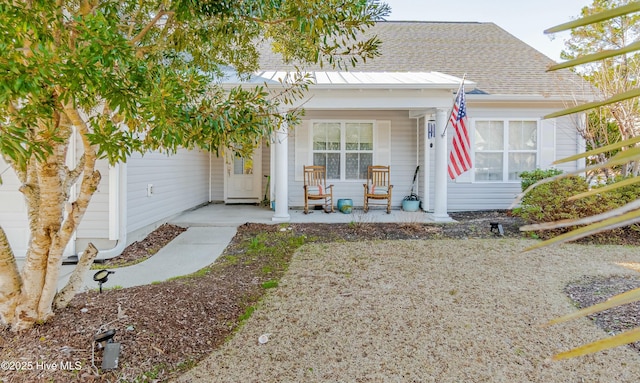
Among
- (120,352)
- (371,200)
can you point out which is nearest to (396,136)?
(371,200)

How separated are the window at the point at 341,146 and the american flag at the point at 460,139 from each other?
2.76 meters

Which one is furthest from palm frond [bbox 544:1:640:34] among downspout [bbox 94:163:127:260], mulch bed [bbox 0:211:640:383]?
downspout [bbox 94:163:127:260]

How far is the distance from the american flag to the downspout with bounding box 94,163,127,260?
509 centimetres

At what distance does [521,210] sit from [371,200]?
3.25 metres

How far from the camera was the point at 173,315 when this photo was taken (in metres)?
3.12

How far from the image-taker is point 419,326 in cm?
316

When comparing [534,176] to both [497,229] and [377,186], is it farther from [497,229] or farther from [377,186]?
[377,186]

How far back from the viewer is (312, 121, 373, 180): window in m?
8.98

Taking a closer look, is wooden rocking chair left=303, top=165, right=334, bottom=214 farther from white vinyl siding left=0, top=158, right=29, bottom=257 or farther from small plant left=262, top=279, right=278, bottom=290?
white vinyl siding left=0, top=158, right=29, bottom=257

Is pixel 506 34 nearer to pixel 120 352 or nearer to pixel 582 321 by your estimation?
pixel 582 321

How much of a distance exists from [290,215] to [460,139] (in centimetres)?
359

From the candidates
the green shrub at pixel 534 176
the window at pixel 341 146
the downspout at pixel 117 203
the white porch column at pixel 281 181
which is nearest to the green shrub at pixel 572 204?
the green shrub at pixel 534 176

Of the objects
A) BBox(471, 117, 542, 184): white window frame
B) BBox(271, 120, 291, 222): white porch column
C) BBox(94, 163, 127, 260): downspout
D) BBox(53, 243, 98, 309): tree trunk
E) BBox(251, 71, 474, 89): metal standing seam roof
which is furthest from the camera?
BBox(471, 117, 542, 184): white window frame

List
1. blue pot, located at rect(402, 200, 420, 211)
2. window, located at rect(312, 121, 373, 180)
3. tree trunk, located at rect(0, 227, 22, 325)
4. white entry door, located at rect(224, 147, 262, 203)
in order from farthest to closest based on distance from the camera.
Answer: white entry door, located at rect(224, 147, 262, 203)
window, located at rect(312, 121, 373, 180)
blue pot, located at rect(402, 200, 420, 211)
tree trunk, located at rect(0, 227, 22, 325)
